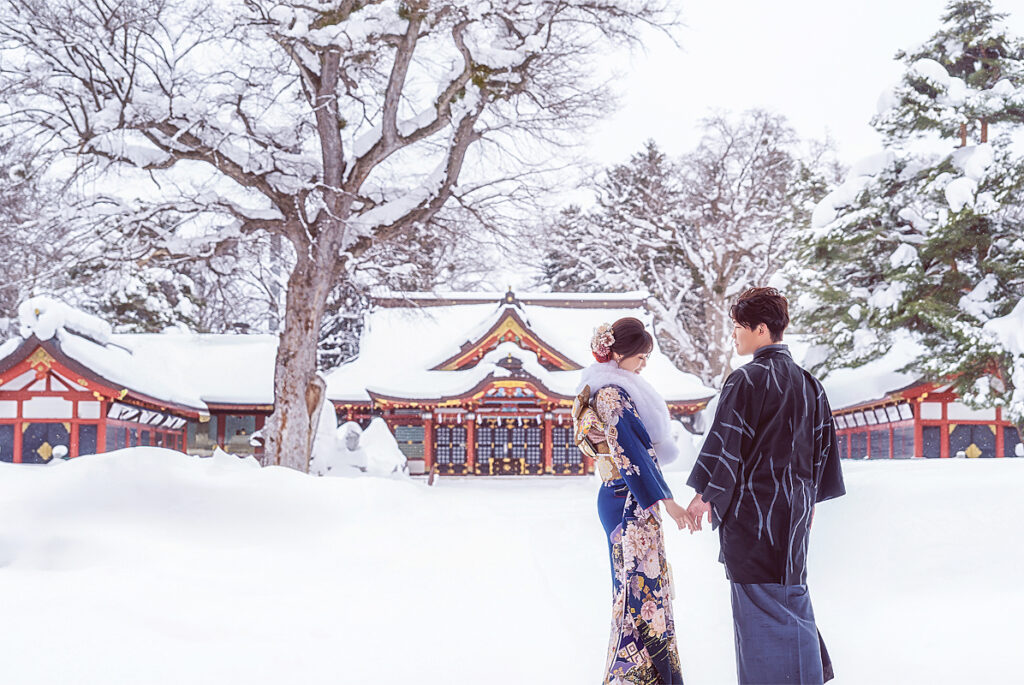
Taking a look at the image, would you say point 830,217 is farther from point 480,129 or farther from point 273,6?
point 273,6

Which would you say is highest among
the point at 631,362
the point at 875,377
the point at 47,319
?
the point at 47,319

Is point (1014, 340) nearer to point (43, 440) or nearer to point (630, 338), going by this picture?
point (630, 338)

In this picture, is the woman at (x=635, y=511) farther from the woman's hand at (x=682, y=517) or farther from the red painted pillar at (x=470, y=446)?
the red painted pillar at (x=470, y=446)

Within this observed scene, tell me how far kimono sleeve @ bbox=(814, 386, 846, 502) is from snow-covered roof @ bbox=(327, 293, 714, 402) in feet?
57.8

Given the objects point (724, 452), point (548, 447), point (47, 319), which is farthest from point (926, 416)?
point (47, 319)

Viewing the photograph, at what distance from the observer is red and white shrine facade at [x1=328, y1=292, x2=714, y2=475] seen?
24.4 metres

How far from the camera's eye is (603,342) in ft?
12.3

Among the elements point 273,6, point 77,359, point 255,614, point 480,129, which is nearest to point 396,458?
point 77,359

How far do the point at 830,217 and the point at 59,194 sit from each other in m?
14.6

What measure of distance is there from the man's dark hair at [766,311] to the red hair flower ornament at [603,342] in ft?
2.08

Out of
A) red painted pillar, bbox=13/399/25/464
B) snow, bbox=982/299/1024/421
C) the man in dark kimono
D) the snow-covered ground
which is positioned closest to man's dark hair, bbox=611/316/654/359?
the man in dark kimono

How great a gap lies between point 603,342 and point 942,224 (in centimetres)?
1449

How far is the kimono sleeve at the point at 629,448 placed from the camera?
3.46 metres

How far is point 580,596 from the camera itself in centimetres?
640
